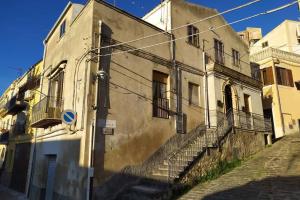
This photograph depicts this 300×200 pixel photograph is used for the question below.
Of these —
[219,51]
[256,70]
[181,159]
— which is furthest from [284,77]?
[181,159]

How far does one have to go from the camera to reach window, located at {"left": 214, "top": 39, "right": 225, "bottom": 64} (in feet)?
50.8

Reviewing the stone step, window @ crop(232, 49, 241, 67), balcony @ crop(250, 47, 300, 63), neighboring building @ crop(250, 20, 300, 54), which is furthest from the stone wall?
neighboring building @ crop(250, 20, 300, 54)

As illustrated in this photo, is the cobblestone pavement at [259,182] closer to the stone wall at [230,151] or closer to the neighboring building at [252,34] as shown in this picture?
the stone wall at [230,151]

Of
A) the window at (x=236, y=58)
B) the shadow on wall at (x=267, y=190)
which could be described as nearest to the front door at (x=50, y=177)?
the shadow on wall at (x=267, y=190)

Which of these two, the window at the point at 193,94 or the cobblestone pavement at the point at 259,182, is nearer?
the cobblestone pavement at the point at 259,182

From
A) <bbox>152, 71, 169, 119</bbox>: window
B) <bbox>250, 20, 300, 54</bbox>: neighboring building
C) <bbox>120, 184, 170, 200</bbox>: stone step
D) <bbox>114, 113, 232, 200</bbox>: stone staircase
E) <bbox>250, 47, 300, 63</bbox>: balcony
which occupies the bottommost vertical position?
<bbox>120, 184, 170, 200</bbox>: stone step

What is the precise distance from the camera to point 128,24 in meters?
10.9

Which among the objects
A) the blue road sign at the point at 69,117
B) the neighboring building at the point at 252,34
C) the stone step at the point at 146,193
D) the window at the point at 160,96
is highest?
the neighboring building at the point at 252,34

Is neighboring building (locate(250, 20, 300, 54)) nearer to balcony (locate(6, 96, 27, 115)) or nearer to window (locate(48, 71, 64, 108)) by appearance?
window (locate(48, 71, 64, 108))

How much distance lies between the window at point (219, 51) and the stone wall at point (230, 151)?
4755mm

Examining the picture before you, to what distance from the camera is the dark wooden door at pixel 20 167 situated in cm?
1471

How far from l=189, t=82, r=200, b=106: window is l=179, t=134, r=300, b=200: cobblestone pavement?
12.2ft

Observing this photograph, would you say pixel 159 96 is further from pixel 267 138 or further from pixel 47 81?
pixel 267 138

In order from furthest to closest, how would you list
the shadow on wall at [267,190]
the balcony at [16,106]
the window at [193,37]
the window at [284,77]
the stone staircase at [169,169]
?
the window at [284,77]
the balcony at [16,106]
the window at [193,37]
the stone staircase at [169,169]
the shadow on wall at [267,190]
